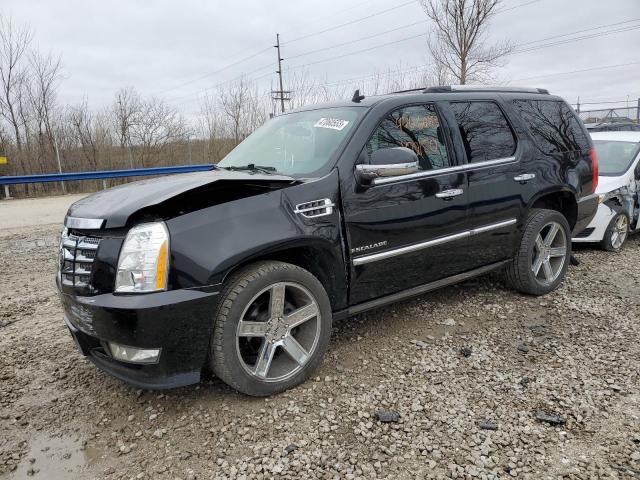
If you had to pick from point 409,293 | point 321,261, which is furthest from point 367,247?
point 409,293

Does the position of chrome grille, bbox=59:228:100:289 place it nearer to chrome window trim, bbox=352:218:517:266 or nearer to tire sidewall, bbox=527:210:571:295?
chrome window trim, bbox=352:218:517:266

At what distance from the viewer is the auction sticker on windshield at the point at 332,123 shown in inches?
132

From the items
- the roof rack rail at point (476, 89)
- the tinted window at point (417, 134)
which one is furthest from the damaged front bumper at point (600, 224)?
the tinted window at point (417, 134)

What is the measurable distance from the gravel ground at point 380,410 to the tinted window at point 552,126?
162cm

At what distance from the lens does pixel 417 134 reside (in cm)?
356

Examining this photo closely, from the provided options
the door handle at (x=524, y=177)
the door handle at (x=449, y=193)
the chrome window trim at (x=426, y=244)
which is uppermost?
the door handle at (x=524, y=177)

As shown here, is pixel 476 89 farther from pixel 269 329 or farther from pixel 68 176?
pixel 68 176

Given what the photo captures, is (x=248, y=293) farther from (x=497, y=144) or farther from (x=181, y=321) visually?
(x=497, y=144)

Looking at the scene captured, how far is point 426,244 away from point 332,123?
1.17 m

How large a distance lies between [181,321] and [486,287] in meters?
3.38

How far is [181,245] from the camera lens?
Result: 95.7 inches

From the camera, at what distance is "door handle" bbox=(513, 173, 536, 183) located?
4043mm

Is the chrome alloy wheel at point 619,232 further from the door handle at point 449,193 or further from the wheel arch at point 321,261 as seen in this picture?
the wheel arch at point 321,261

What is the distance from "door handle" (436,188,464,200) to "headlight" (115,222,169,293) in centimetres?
209
